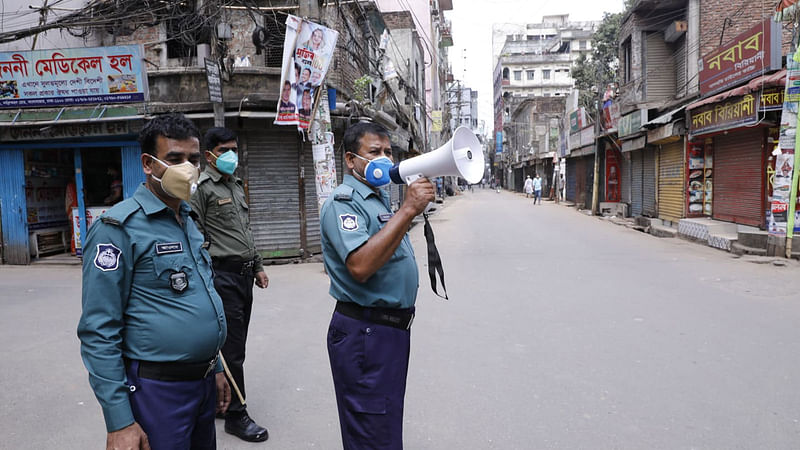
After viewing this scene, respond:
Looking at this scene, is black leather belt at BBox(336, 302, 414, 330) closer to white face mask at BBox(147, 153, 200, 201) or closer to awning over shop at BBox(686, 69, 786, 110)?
white face mask at BBox(147, 153, 200, 201)

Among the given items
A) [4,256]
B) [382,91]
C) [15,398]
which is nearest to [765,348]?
[15,398]

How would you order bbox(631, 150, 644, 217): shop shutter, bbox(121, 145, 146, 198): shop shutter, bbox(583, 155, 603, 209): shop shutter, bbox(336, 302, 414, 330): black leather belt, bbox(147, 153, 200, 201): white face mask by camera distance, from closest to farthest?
bbox(147, 153, 200, 201): white face mask → bbox(336, 302, 414, 330): black leather belt → bbox(121, 145, 146, 198): shop shutter → bbox(631, 150, 644, 217): shop shutter → bbox(583, 155, 603, 209): shop shutter

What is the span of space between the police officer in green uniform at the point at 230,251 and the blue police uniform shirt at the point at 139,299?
4.75ft

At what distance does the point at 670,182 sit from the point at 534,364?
43.9 feet

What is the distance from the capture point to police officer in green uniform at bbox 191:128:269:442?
3.51 metres

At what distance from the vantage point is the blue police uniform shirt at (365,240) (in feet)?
7.08

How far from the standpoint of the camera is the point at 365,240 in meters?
2.10

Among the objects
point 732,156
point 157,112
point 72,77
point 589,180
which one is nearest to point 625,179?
point 589,180

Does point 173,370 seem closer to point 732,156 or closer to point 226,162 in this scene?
point 226,162

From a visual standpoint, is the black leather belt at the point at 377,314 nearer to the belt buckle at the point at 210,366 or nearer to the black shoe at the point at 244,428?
the belt buckle at the point at 210,366

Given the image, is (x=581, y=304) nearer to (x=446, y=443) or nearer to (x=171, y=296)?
(x=446, y=443)

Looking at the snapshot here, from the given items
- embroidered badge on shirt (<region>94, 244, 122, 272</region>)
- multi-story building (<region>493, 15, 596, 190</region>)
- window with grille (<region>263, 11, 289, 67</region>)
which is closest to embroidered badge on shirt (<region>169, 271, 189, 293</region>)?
embroidered badge on shirt (<region>94, 244, 122, 272</region>)

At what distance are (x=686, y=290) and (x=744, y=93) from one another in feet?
18.4

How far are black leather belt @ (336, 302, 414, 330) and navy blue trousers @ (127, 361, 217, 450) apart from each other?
2.07ft
